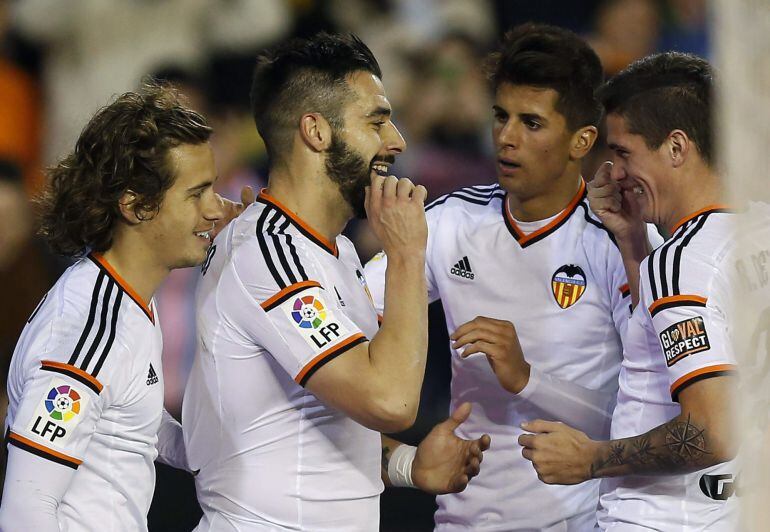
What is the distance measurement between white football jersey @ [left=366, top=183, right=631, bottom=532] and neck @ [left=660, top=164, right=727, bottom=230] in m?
0.53

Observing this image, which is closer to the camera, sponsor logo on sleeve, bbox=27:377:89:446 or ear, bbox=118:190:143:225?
sponsor logo on sleeve, bbox=27:377:89:446

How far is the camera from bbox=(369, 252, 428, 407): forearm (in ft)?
9.37

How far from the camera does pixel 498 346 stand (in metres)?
3.45

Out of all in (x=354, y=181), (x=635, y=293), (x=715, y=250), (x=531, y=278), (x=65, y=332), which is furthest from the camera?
(x=531, y=278)

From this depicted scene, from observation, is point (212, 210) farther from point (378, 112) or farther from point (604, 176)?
point (604, 176)

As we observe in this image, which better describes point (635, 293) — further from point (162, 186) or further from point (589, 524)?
point (162, 186)

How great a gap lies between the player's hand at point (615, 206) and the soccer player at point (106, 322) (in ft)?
4.19

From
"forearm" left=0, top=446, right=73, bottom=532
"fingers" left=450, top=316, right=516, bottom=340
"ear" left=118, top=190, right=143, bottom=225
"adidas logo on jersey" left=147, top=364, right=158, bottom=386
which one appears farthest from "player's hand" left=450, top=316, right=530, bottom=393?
"forearm" left=0, top=446, right=73, bottom=532

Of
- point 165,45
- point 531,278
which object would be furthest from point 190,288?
point 531,278

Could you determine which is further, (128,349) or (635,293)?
(635,293)

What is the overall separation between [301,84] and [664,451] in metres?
1.49

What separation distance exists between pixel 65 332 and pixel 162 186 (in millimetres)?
517

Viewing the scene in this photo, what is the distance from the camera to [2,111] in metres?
6.81

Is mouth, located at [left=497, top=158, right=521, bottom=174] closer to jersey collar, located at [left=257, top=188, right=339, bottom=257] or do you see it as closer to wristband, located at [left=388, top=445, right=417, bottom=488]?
jersey collar, located at [left=257, top=188, right=339, bottom=257]
